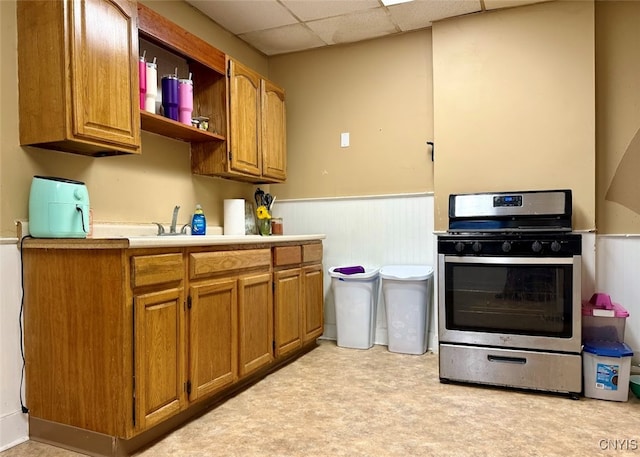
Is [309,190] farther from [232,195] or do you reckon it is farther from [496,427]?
[496,427]

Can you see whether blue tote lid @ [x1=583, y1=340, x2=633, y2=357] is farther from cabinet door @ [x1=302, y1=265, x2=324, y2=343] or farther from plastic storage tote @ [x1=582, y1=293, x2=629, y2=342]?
cabinet door @ [x1=302, y1=265, x2=324, y2=343]

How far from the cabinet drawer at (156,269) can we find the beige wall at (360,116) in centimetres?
204

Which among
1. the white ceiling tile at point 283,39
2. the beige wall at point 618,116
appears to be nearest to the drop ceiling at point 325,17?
the white ceiling tile at point 283,39

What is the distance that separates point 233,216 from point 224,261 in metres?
1.03

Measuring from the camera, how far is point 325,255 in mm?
3883

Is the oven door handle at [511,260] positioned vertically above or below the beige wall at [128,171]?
below

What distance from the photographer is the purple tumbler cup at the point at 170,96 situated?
2656 mm

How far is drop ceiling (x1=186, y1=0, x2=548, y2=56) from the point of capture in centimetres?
307

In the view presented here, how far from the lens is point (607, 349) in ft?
7.94

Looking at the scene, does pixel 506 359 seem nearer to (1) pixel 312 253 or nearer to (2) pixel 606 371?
(2) pixel 606 371

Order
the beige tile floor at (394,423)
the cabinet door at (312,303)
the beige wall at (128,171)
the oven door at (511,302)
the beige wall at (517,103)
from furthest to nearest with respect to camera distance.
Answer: the cabinet door at (312,303), the beige wall at (517,103), the oven door at (511,302), the beige wall at (128,171), the beige tile floor at (394,423)

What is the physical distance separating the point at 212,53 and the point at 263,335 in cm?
186

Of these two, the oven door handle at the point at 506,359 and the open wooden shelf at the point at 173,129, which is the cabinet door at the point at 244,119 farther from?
the oven door handle at the point at 506,359

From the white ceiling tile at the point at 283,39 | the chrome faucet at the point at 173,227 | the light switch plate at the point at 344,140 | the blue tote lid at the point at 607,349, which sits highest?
the white ceiling tile at the point at 283,39
